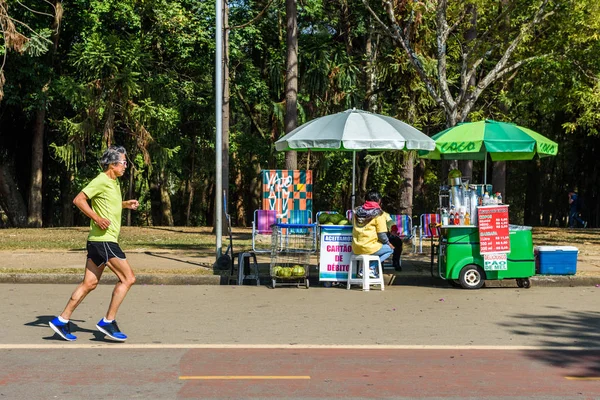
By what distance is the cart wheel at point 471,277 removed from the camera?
13.7 metres

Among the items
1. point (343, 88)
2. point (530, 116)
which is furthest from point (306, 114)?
point (530, 116)

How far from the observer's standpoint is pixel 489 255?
1354cm

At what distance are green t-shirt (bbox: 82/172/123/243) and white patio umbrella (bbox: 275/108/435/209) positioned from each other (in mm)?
5811

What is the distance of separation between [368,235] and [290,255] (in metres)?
1.35

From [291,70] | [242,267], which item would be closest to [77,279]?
[242,267]

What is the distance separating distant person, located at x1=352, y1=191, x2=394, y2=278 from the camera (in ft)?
44.2

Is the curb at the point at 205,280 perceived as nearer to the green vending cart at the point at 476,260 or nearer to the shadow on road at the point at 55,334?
the green vending cart at the point at 476,260

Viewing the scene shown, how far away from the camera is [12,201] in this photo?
33.3 meters

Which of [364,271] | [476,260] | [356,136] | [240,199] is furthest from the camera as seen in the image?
[240,199]

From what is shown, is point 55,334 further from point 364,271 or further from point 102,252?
point 364,271

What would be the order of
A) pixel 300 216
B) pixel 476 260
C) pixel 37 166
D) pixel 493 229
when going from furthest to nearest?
pixel 37 166
pixel 300 216
pixel 476 260
pixel 493 229

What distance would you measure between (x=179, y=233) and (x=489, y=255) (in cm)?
1432

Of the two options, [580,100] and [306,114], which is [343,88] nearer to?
[306,114]

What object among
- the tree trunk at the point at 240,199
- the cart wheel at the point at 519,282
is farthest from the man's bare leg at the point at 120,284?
the tree trunk at the point at 240,199
